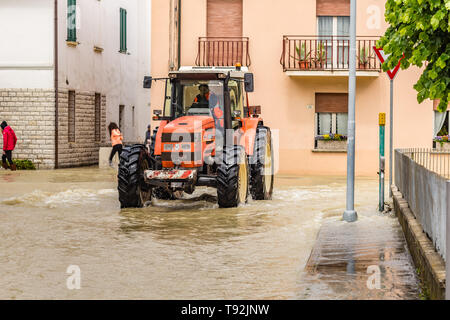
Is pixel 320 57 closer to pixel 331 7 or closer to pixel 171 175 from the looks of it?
pixel 331 7

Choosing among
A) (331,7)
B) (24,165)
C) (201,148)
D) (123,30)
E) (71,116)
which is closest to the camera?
(201,148)

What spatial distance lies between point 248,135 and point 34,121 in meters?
13.0

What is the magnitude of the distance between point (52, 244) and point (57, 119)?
56.3 feet

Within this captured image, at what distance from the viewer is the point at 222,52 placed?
25547 mm

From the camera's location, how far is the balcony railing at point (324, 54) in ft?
81.6

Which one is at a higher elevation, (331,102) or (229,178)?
(331,102)

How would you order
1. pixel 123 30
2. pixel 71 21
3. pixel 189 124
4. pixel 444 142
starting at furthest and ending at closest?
pixel 123 30, pixel 71 21, pixel 444 142, pixel 189 124

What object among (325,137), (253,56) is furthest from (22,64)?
(325,137)

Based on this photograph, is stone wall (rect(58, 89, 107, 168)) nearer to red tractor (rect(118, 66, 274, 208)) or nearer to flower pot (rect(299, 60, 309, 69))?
flower pot (rect(299, 60, 309, 69))

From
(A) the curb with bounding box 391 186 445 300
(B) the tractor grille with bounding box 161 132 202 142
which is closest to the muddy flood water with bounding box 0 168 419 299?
(A) the curb with bounding box 391 186 445 300

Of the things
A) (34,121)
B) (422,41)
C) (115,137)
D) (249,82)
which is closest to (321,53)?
(115,137)

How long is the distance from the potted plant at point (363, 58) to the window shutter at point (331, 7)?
1518 millimetres

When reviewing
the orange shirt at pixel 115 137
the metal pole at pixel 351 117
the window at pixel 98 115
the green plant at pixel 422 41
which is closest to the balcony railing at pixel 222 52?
the orange shirt at pixel 115 137
